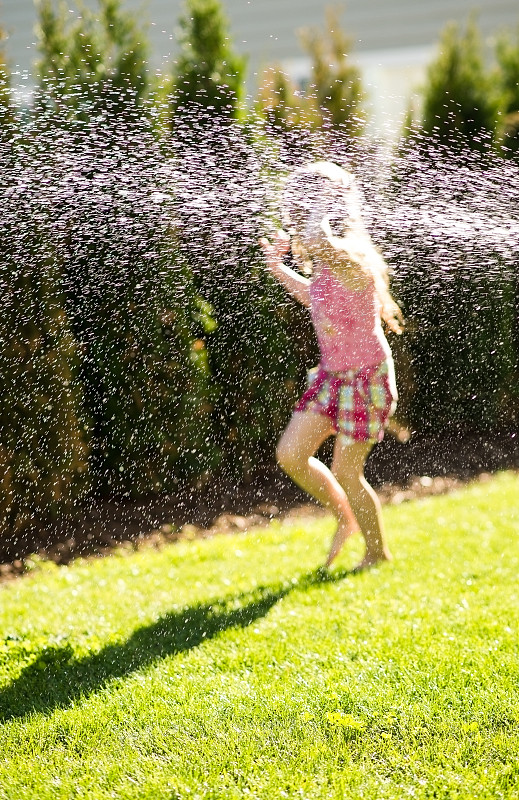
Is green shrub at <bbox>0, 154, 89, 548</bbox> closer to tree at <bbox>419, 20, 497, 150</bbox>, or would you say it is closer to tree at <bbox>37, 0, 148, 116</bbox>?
tree at <bbox>37, 0, 148, 116</bbox>

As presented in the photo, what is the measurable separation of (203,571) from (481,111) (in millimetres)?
4962

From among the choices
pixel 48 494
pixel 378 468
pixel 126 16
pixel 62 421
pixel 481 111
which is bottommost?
pixel 378 468

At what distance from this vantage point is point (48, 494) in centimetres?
516

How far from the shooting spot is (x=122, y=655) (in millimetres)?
3258

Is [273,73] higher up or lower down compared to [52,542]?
higher up

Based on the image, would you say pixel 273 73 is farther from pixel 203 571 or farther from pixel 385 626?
pixel 385 626

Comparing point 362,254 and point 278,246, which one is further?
point 278,246

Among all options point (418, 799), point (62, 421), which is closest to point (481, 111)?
point (62, 421)

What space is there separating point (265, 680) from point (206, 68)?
15.0ft

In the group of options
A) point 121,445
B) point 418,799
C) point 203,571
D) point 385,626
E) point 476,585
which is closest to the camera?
point 418,799

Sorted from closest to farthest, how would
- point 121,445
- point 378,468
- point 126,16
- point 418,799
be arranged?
1. point 418,799
2. point 121,445
3. point 126,16
4. point 378,468

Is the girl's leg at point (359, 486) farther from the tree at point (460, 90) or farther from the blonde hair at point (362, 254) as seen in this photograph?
the tree at point (460, 90)

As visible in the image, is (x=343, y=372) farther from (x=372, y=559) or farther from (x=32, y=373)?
(x=32, y=373)

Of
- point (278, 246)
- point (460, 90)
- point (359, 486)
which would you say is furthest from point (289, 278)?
point (460, 90)
